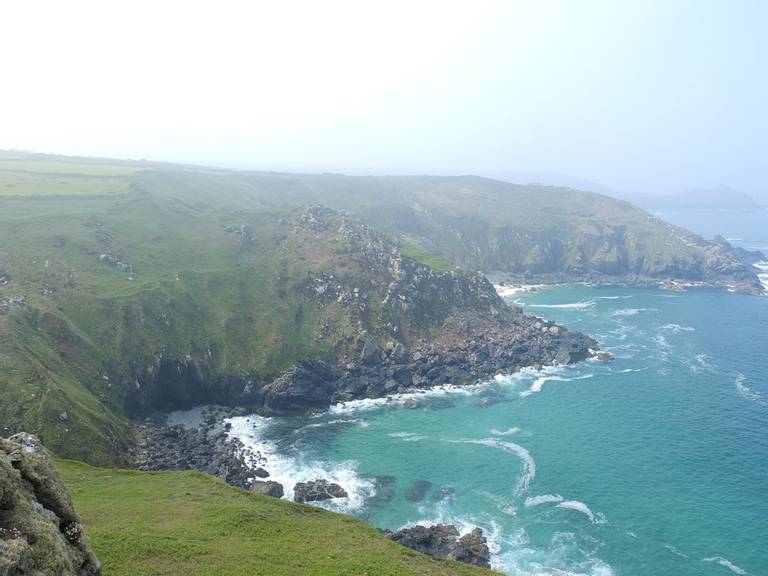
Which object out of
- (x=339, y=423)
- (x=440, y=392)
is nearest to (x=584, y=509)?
(x=440, y=392)

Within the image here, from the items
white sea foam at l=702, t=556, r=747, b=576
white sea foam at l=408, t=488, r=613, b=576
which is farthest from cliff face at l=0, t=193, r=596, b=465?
white sea foam at l=702, t=556, r=747, b=576

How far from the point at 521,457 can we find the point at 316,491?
36.9 meters

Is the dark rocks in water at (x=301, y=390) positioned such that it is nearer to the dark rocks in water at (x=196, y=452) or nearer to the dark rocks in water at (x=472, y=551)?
the dark rocks in water at (x=196, y=452)

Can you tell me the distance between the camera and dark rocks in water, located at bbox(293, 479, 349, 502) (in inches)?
3184

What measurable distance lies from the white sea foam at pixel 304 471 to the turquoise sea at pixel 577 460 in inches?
12.9

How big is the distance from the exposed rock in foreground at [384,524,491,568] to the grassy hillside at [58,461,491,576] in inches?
238

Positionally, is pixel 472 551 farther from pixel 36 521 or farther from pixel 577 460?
pixel 36 521

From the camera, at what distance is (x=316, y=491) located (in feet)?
268

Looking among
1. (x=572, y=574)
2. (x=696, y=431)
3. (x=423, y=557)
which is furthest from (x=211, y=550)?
(x=696, y=431)

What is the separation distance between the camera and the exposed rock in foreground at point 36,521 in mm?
24234

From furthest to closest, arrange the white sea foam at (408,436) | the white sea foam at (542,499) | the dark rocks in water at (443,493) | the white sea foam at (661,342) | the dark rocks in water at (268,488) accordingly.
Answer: the white sea foam at (661,342)
the white sea foam at (408,436)
the dark rocks in water at (443,493)
the dark rocks in water at (268,488)
the white sea foam at (542,499)

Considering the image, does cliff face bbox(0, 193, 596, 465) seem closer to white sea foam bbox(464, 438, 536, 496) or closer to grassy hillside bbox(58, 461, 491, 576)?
grassy hillside bbox(58, 461, 491, 576)

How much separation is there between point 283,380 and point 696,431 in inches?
3346

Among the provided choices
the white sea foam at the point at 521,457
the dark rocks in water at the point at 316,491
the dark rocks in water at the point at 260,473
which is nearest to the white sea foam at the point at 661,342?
the white sea foam at the point at 521,457
